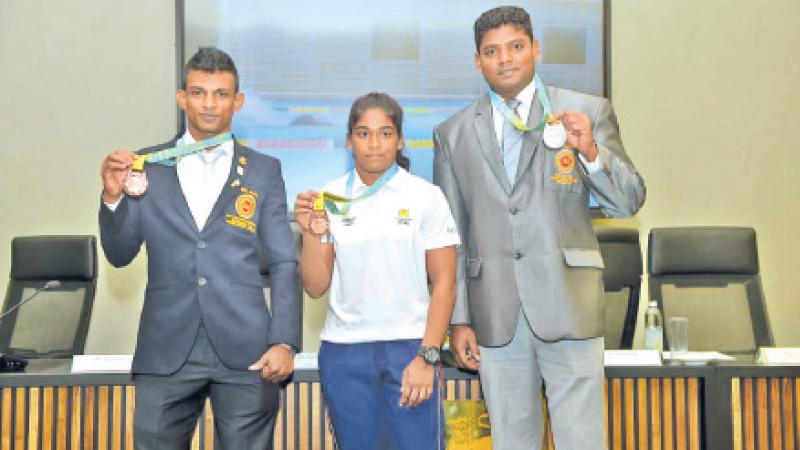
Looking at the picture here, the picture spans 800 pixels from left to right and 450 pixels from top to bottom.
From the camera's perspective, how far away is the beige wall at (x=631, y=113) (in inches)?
179

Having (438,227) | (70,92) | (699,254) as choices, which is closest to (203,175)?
(438,227)

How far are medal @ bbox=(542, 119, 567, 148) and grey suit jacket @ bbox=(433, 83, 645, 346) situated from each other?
0.07 metres

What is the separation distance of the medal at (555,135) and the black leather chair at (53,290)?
90.2 inches

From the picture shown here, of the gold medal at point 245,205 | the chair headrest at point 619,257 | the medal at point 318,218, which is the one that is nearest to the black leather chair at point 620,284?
the chair headrest at point 619,257

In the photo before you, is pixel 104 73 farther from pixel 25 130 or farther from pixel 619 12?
pixel 619 12

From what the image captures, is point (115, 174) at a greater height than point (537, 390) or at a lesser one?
greater

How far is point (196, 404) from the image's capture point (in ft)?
6.52

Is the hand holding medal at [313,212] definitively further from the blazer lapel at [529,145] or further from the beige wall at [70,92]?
the beige wall at [70,92]

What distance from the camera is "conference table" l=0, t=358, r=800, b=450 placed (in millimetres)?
2506

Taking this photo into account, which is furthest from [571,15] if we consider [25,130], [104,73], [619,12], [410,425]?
[410,425]

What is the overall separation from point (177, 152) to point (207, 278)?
11.4 inches

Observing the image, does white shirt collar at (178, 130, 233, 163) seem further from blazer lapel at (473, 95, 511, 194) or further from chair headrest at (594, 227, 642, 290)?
chair headrest at (594, 227, 642, 290)

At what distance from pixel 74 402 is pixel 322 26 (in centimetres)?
259

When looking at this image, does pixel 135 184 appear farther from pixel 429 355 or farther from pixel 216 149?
pixel 429 355
